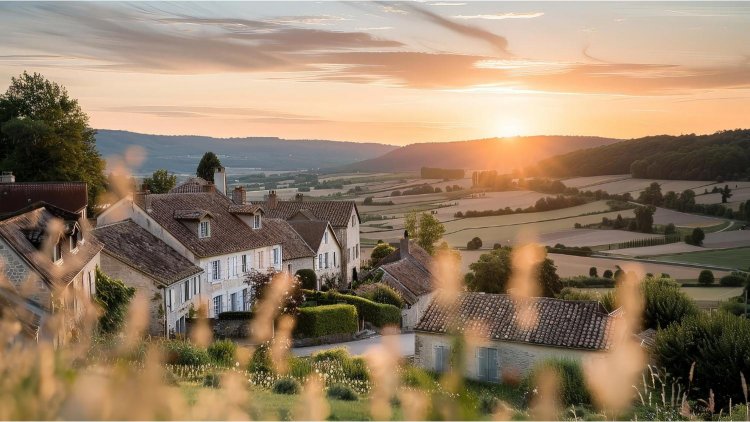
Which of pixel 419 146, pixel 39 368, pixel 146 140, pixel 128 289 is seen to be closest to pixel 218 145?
pixel 146 140

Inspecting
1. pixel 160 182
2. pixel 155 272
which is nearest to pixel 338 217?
pixel 160 182

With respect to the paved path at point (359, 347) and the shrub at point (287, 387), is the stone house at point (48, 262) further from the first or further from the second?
the paved path at point (359, 347)

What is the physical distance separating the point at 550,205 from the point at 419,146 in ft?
264

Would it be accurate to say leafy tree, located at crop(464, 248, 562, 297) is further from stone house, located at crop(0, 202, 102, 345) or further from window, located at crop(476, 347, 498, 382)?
stone house, located at crop(0, 202, 102, 345)

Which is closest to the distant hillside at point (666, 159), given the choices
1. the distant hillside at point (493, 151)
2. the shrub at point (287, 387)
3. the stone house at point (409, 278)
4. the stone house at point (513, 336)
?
the distant hillside at point (493, 151)

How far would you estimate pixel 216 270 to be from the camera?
1574 inches

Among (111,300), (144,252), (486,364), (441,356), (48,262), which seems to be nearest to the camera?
(48,262)

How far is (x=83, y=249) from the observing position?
1109 inches

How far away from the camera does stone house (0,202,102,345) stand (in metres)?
21.8

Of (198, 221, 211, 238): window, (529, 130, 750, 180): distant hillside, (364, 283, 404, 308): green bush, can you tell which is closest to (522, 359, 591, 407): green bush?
(364, 283, 404, 308): green bush

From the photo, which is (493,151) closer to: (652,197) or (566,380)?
(652,197)

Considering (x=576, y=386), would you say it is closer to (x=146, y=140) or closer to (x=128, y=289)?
(x=128, y=289)

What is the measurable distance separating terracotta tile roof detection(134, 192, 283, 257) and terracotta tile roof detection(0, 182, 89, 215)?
4169 mm

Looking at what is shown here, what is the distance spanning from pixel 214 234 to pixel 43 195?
9.46m
